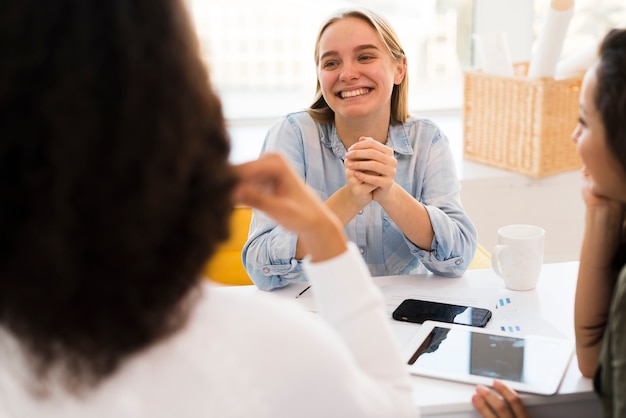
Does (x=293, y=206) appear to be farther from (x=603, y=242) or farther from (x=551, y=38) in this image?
(x=551, y=38)

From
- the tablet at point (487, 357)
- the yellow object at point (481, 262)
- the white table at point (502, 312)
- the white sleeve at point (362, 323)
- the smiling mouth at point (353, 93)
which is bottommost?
the yellow object at point (481, 262)

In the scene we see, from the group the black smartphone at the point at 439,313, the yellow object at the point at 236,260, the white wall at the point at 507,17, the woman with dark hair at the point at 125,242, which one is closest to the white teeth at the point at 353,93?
the yellow object at the point at 236,260

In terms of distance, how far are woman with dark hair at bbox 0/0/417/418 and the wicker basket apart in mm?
1762

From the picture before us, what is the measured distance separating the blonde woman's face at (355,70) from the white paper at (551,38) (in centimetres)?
70

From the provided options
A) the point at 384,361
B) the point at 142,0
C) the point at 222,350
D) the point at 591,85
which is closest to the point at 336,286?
the point at 384,361

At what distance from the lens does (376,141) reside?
1.62 meters

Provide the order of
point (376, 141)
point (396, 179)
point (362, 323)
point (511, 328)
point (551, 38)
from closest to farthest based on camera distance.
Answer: point (362, 323) < point (511, 328) < point (376, 141) < point (396, 179) < point (551, 38)

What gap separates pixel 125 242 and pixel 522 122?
1970 millimetres

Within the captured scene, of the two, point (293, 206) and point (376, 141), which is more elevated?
point (293, 206)

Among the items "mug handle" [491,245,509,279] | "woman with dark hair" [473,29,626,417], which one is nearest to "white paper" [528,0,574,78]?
"mug handle" [491,245,509,279]

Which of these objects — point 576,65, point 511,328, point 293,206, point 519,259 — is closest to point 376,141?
point 519,259

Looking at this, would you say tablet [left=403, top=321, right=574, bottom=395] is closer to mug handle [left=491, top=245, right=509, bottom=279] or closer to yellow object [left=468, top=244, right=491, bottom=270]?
mug handle [left=491, top=245, right=509, bottom=279]

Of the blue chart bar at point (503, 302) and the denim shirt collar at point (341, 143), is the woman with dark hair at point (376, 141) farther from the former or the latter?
the blue chart bar at point (503, 302)

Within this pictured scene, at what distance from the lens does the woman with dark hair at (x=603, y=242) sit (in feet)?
3.18
